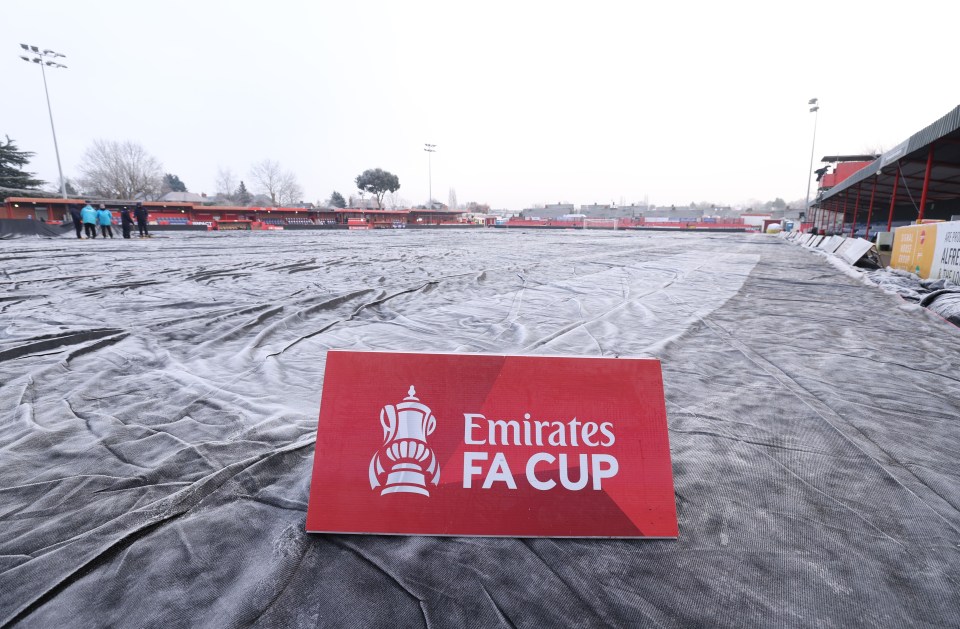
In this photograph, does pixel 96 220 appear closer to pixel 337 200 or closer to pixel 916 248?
pixel 916 248

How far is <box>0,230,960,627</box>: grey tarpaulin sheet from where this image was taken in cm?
131

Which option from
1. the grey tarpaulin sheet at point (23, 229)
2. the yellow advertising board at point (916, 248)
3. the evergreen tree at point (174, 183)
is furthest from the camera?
the evergreen tree at point (174, 183)

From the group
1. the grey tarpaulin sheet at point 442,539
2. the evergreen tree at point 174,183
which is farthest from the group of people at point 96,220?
the evergreen tree at point 174,183

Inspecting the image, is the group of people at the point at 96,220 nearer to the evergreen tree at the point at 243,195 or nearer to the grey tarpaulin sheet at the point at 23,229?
the grey tarpaulin sheet at the point at 23,229

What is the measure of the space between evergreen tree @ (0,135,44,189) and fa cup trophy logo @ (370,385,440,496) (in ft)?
178

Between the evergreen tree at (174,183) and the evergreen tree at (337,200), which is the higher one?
the evergreen tree at (174,183)

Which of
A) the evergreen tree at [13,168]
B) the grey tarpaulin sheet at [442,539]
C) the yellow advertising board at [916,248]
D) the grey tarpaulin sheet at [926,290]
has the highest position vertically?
the evergreen tree at [13,168]

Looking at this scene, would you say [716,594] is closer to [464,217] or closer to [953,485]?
[953,485]

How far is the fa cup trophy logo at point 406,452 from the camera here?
1.55 m

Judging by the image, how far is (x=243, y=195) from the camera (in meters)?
85.9

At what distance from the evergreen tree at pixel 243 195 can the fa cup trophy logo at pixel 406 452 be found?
93.5 m

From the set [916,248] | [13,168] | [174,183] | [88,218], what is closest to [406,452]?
[916,248]

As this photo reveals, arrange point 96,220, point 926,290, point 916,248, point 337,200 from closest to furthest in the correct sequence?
point 926,290
point 916,248
point 96,220
point 337,200

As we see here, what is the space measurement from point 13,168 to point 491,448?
183 feet
